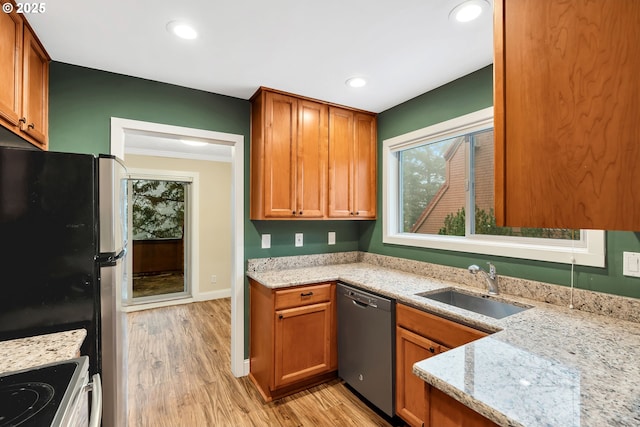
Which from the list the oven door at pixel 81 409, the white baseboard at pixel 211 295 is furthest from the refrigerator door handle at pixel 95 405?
the white baseboard at pixel 211 295

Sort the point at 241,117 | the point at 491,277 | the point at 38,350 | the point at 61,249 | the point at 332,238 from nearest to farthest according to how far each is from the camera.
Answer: the point at 38,350 → the point at 61,249 → the point at 491,277 → the point at 241,117 → the point at 332,238

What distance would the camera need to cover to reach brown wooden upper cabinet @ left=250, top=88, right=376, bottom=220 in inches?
96.1

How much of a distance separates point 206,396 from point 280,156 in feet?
6.71

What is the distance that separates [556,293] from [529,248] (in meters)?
0.29

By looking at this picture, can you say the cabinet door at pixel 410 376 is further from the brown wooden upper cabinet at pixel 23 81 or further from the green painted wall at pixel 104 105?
the brown wooden upper cabinet at pixel 23 81

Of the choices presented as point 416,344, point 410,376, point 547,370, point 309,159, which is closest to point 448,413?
point 547,370

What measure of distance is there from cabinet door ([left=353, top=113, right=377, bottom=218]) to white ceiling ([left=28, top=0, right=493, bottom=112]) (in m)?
0.60

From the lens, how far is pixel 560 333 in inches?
47.8

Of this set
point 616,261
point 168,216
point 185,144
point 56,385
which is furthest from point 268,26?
point 168,216

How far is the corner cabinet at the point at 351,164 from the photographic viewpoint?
2.76 m

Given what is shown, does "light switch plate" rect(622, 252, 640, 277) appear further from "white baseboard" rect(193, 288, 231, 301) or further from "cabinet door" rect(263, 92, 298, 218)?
"white baseboard" rect(193, 288, 231, 301)

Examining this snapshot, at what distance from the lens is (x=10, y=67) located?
140 centimetres

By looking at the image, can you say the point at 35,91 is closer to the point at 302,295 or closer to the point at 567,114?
the point at 302,295

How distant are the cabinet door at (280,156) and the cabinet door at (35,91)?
1427 millimetres
